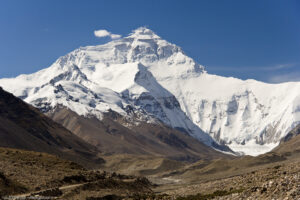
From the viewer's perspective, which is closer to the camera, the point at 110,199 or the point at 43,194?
the point at 43,194

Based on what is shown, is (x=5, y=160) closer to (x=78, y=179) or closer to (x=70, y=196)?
(x=78, y=179)

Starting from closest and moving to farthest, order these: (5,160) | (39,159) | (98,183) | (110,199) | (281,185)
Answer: (281,185) → (110,199) → (98,183) → (5,160) → (39,159)

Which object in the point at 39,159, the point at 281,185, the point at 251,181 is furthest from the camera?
the point at 39,159

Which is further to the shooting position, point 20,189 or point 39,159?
point 39,159

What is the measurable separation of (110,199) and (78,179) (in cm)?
1818

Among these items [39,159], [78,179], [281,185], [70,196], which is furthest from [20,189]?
[281,185]

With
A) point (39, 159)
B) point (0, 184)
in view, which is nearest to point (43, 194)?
point (0, 184)

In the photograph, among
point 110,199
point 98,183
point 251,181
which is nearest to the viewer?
point 251,181

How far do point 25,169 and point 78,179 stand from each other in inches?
431

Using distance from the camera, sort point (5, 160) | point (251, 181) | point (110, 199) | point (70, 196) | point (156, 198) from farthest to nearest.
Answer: point (5, 160) → point (110, 199) → point (70, 196) → point (251, 181) → point (156, 198)

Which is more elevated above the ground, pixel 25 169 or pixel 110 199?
pixel 25 169

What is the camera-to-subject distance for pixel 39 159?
412ft

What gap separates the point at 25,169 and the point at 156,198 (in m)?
45.9

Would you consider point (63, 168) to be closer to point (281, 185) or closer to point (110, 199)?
point (110, 199)
